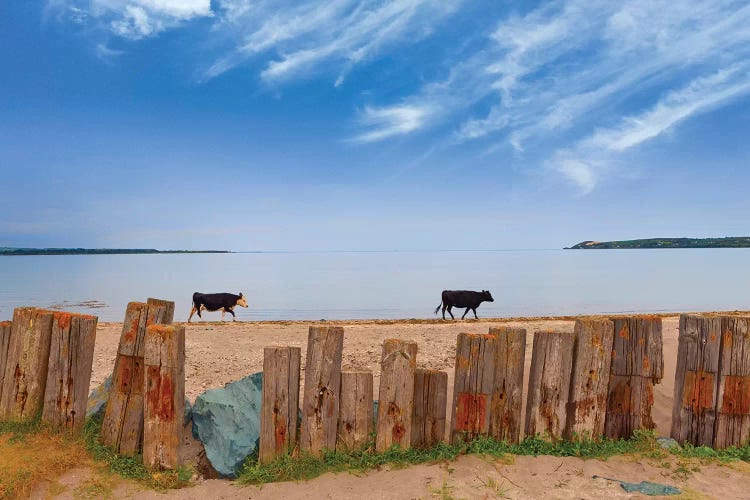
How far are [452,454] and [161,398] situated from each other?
9.94 feet

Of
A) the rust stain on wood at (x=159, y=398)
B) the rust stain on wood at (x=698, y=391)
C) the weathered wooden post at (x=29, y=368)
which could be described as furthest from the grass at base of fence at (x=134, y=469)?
the rust stain on wood at (x=698, y=391)

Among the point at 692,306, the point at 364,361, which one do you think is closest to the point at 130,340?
the point at 364,361

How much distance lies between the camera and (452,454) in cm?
495

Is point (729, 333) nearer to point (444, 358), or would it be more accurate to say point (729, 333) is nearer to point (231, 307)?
point (444, 358)

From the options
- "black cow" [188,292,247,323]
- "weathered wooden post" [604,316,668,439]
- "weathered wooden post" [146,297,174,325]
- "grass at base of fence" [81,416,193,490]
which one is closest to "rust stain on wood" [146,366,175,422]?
"grass at base of fence" [81,416,193,490]

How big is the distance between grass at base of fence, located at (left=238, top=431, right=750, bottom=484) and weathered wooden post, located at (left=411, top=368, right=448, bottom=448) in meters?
0.11

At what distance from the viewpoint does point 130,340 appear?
529cm

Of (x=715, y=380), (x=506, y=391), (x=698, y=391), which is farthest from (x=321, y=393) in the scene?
(x=715, y=380)

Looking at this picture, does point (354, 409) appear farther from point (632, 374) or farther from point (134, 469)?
point (632, 374)

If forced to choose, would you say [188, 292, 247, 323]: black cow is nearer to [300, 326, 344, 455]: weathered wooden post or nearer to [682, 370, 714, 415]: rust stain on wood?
[300, 326, 344, 455]: weathered wooden post

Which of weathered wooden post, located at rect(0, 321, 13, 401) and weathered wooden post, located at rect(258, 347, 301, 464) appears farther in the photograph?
weathered wooden post, located at rect(0, 321, 13, 401)

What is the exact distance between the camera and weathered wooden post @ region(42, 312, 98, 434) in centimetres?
541

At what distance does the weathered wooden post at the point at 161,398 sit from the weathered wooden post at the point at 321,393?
1314 millimetres

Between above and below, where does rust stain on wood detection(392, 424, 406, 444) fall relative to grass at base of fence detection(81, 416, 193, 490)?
above
